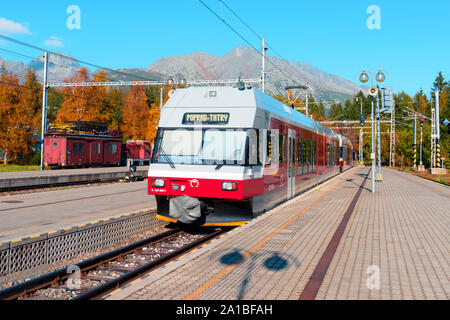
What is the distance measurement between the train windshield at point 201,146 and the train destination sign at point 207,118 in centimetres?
24

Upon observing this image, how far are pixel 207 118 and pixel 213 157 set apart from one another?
110 centimetres

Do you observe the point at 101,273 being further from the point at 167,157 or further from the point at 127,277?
the point at 167,157

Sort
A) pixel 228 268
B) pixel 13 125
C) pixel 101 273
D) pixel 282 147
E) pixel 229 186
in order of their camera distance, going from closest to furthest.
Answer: pixel 228 268
pixel 101 273
pixel 229 186
pixel 282 147
pixel 13 125

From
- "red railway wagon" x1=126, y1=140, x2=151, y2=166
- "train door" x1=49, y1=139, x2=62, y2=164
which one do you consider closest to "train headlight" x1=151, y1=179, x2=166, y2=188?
"train door" x1=49, y1=139, x2=62, y2=164

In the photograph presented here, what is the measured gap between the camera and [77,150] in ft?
127

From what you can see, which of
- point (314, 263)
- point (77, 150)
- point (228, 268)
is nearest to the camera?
point (228, 268)

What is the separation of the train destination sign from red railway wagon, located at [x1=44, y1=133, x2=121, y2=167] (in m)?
29.4

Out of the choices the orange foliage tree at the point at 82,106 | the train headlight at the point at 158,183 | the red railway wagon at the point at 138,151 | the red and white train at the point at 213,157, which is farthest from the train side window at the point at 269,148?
the orange foliage tree at the point at 82,106

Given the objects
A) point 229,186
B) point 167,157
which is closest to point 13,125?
point 167,157

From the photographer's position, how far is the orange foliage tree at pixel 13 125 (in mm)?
40531

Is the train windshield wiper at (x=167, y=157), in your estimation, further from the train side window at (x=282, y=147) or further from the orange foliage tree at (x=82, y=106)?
the orange foliage tree at (x=82, y=106)
